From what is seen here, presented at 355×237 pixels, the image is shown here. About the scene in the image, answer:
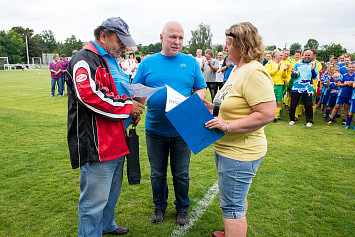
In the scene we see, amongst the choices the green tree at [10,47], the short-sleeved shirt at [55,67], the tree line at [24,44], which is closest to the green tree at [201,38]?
the tree line at [24,44]

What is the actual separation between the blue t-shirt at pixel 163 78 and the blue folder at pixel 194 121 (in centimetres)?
79

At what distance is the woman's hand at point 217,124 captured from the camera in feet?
6.28

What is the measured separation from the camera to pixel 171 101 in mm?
2033

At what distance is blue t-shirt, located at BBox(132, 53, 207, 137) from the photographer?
105 inches

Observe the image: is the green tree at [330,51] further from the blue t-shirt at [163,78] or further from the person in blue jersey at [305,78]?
the blue t-shirt at [163,78]

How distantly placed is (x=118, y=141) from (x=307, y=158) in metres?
4.43

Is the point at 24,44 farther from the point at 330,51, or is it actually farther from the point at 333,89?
the point at 333,89

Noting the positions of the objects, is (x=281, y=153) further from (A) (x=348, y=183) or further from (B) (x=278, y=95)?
(B) (x=278, y=95)

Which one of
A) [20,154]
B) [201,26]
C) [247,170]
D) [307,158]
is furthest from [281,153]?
[201,26]

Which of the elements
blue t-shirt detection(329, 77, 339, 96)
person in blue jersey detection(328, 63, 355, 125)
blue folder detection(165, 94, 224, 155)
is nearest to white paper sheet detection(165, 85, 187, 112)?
blue folder detection(165, 94, 224, 155)

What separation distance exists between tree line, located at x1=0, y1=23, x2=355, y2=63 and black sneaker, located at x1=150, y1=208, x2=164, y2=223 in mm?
40770

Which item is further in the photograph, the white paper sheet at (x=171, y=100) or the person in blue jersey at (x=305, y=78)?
the person in blue jersey at (x=305, y=78)

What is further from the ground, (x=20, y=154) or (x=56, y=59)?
(x=56, y=59)

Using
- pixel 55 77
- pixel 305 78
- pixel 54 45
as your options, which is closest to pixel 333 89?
pixel 305 78
